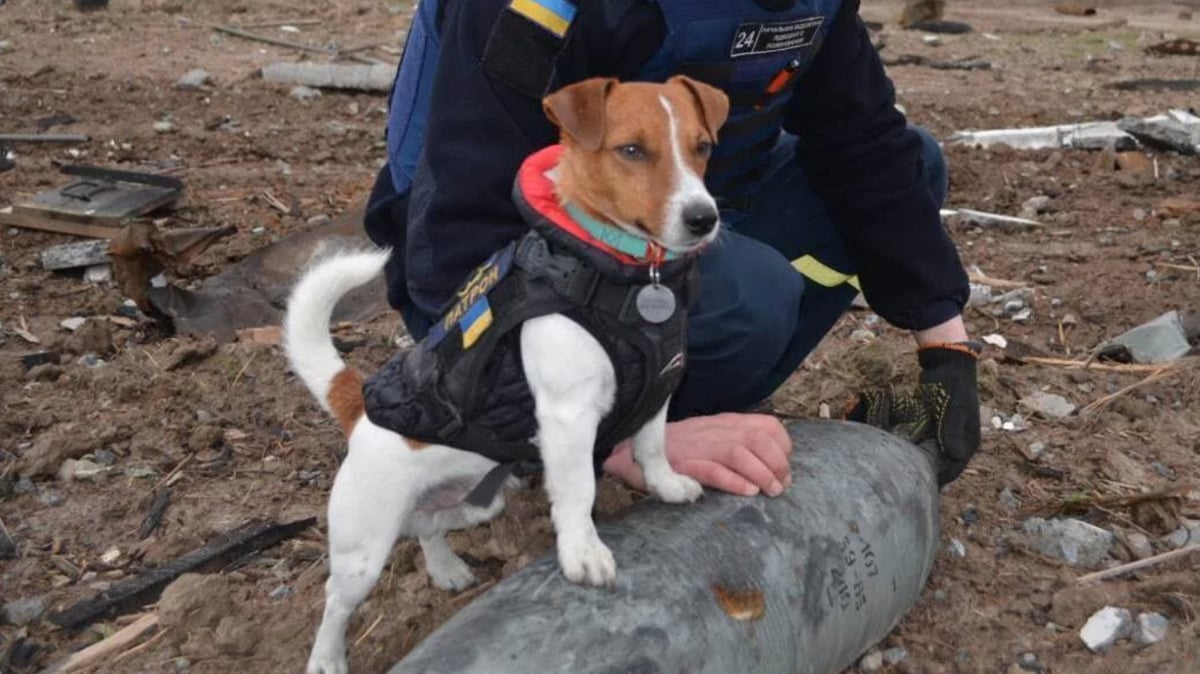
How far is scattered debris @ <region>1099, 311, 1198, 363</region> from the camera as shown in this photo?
169 inches

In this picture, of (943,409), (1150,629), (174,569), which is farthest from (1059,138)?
(174,569)

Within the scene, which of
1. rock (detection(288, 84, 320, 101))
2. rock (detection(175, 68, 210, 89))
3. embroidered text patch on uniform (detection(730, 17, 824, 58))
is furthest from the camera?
rock (detection(175, 68, 210, 89))

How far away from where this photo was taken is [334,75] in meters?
9.31

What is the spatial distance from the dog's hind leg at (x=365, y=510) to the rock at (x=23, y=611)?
0.95 meters

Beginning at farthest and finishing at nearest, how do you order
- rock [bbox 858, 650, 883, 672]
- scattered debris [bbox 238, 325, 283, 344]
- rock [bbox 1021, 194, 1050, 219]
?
rock [bbox 1021, 194, 1050, 219] < scattered debris [bbox 238, 325, 283, 344] < rock [bbox 858, 650, 883, 672]

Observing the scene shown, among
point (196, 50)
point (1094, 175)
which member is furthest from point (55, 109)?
point (1094, 175)

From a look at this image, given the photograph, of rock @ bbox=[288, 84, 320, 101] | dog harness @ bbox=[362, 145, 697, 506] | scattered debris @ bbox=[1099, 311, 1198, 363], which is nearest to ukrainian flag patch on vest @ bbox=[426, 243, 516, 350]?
dog harness @ bbox=[362, 145, 697, 506]

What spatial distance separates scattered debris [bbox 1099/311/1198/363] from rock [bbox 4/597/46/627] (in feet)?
11.6

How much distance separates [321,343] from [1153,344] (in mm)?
3023

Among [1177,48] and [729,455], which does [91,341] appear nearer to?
[729,455]

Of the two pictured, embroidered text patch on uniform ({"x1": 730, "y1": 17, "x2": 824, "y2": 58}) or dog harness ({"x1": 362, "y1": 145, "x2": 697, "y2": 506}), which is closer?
dog harness ({"x1": 362, "y1": 145, "x2": 697, "y2": 506})

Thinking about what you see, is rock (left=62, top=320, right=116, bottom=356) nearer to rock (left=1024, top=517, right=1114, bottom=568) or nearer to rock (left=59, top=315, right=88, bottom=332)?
rock (left=59, top=315, right=88, bottom=332)

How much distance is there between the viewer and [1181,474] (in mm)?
3568

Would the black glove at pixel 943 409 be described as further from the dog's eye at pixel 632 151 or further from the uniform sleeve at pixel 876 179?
the dog's eye at pixel 632 151
